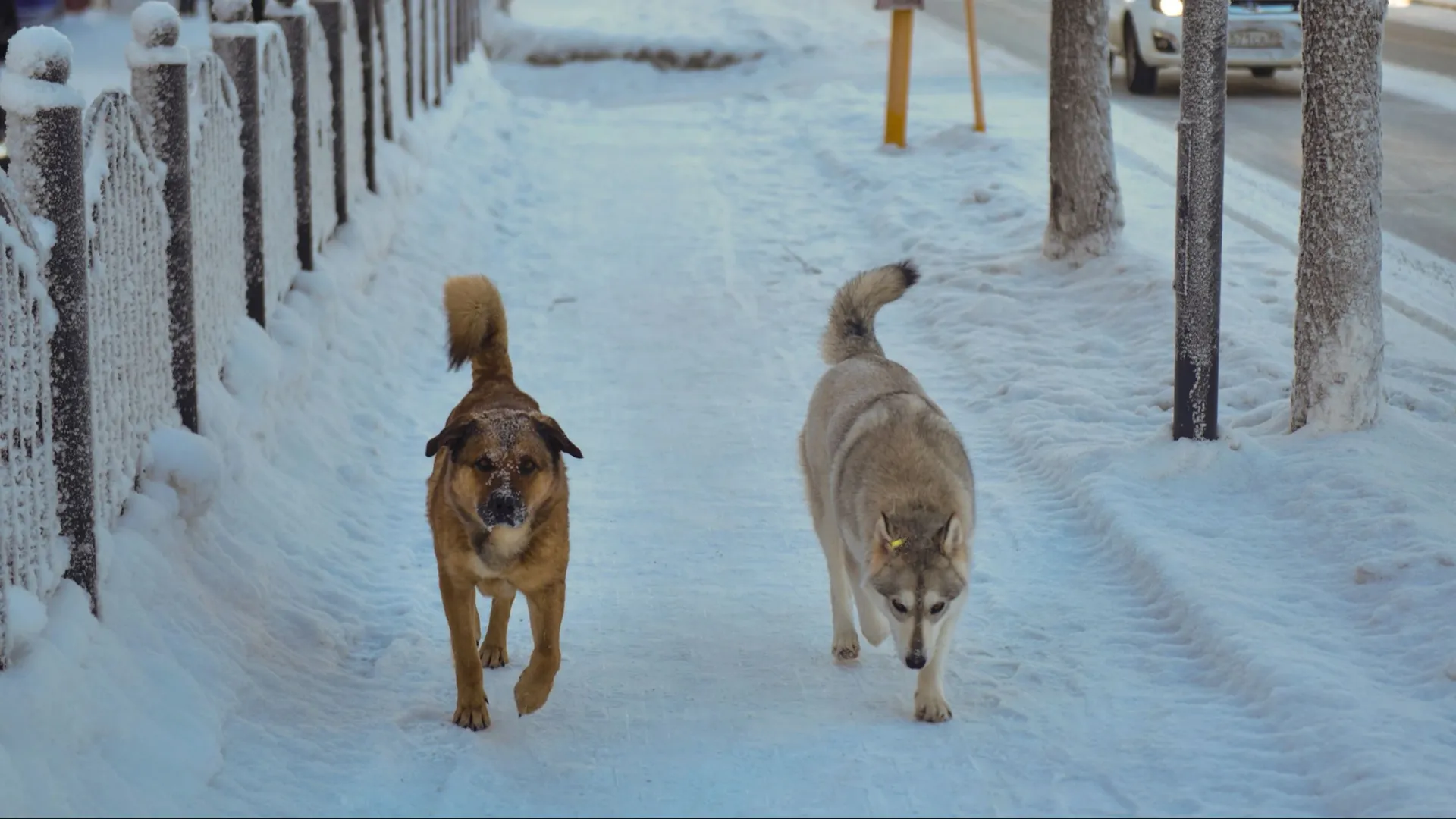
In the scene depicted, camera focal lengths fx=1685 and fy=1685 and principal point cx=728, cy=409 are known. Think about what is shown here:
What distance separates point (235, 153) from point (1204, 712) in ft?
17.1

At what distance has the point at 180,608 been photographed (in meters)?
5.59

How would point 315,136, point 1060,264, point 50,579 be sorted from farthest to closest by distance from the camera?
point 1060,264 → point 315,136 → point 50,579

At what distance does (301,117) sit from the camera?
9617mm

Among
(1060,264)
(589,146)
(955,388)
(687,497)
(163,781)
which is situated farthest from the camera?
(589,146)

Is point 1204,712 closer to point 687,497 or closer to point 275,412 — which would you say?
point 687,497

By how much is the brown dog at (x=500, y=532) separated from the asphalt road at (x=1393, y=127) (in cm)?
839

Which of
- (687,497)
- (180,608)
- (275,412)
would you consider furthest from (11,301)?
(687,497)

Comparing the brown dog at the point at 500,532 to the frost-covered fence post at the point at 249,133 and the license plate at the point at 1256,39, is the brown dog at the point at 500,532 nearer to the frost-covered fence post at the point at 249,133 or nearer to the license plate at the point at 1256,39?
the frost-covered fence post at the point at 249,133

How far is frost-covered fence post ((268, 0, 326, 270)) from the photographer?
9.54 m

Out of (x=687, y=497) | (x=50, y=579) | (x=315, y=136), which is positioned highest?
(x=315, y=136)

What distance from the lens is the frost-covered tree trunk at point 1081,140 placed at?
11.4 metres

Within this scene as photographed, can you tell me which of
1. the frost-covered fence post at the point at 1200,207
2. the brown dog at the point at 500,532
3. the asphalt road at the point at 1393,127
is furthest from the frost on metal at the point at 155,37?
the asphalt road at the point at 1393,127

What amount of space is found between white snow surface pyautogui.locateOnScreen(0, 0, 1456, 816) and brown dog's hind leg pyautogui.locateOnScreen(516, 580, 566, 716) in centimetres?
12

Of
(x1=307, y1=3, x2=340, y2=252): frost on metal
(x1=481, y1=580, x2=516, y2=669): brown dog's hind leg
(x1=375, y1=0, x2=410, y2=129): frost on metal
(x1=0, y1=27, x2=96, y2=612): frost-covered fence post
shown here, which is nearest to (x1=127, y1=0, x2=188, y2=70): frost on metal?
(x1=0, y1=27, x2=96, y2=612): frost-covered fence post
